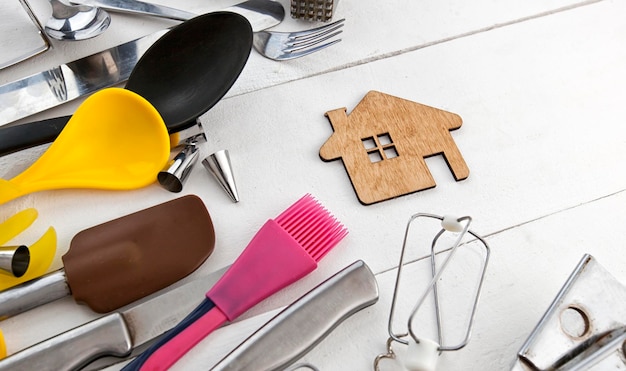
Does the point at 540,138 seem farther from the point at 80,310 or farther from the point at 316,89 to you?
the point at 80,310

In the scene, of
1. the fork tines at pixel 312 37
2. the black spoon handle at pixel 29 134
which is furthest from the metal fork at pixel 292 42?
the black spoon handle at pixel 29 134

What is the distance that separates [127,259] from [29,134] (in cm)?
14

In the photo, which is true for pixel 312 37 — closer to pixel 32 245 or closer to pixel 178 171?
pixel 178 171

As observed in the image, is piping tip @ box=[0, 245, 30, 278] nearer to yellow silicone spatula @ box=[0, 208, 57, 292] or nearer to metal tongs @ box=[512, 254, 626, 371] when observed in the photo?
yellow silicone spatula @ box=[0, 208, 57, 292]

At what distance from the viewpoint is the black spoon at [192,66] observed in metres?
0.53

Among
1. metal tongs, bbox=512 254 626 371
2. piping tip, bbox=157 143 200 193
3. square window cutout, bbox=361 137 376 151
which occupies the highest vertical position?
piping tip, bbox=157 143 200 193

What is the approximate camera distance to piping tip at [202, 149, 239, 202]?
0.50 meters

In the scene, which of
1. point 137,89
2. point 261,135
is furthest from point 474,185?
point 137,89

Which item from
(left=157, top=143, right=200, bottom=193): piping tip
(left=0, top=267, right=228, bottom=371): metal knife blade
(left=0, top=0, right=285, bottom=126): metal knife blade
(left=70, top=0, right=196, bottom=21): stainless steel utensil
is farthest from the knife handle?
(left=70, top=0, right=196, bottom=21): stainless steel utensil

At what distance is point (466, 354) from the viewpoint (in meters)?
0.44

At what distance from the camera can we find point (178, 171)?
0.50 meters

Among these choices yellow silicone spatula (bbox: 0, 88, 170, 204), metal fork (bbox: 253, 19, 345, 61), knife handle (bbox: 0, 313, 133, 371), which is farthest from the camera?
metal fork (bbox: 253, 19, 345, 61)

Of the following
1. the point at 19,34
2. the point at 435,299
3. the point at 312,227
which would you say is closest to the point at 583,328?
the point at 435,299

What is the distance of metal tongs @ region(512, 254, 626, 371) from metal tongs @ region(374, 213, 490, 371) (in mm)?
48
